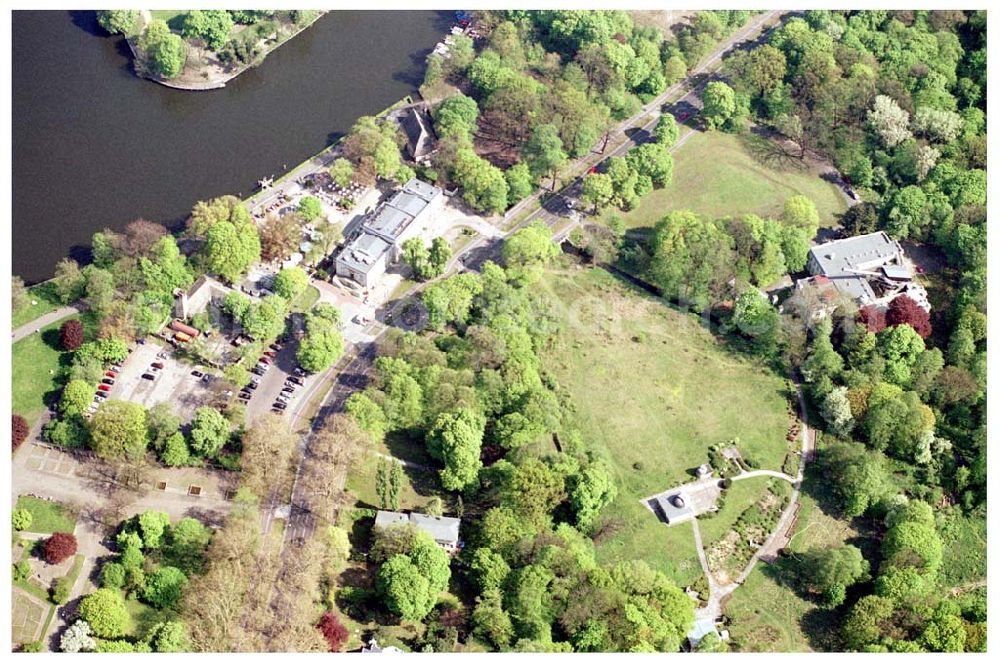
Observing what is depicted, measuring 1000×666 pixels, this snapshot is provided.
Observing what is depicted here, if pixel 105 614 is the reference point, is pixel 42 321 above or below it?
above

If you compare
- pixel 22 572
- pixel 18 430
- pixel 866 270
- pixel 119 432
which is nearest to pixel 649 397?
pixel 866 270

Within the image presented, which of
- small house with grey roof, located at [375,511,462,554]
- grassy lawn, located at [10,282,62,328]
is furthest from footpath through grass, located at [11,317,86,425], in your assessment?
small house with grey roof, located at [375,511,462,554]

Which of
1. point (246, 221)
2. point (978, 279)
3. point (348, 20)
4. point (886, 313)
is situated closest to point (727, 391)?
point (886, 313)

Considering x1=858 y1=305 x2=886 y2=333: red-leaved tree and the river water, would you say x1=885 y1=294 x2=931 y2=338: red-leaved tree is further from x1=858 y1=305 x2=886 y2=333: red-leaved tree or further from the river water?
the river water

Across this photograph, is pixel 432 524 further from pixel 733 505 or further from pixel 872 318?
pixel 872 318

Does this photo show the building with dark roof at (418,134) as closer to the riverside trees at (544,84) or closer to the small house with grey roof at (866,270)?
the riverside trees at (544,84)

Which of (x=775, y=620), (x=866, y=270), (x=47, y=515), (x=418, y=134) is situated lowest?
(x=775, y=620)

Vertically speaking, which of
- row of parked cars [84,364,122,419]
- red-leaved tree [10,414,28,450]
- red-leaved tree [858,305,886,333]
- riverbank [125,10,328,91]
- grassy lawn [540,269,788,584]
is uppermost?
riverbank [125,10,328,91]

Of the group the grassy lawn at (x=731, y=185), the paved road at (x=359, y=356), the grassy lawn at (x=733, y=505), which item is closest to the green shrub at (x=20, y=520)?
the paved road at (x=359, y=356)
